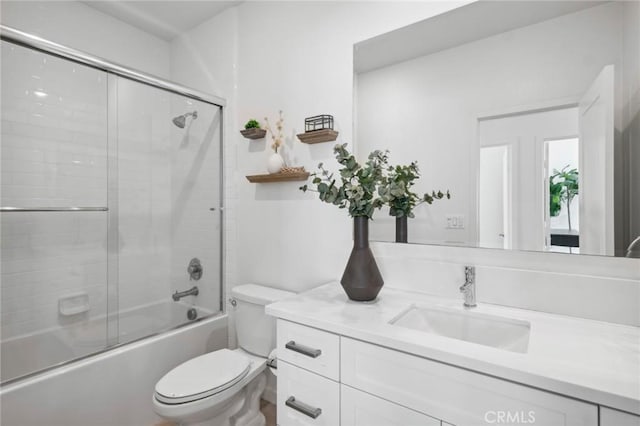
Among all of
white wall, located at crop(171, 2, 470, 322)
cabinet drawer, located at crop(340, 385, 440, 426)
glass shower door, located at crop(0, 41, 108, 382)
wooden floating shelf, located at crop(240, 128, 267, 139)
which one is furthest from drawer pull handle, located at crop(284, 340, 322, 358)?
wooden floating shelf, located at crop(240, 128, 267, 139)

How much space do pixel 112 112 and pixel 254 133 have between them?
0.78 metres

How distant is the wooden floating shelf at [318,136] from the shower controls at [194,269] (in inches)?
43.1

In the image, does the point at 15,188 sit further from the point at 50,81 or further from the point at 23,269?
the point at 50,81

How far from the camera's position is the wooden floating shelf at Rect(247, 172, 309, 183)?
1797mm

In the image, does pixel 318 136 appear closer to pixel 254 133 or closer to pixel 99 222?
pixel 254 133

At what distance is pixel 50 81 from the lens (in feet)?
5.33

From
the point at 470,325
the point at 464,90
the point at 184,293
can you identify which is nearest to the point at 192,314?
the point at 184,293

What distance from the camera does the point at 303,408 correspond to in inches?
45.1

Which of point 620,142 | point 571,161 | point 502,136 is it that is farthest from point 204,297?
point 620,142

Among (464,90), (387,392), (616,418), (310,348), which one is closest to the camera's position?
(616,418)

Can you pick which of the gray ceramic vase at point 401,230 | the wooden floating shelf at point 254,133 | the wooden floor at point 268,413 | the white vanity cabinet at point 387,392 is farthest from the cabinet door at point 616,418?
the wooden floating shelf at point 254,133

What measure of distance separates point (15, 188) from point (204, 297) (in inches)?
45.8

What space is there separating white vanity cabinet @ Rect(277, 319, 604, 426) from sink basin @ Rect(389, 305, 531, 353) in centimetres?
20

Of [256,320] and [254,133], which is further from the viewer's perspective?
[254,133]
